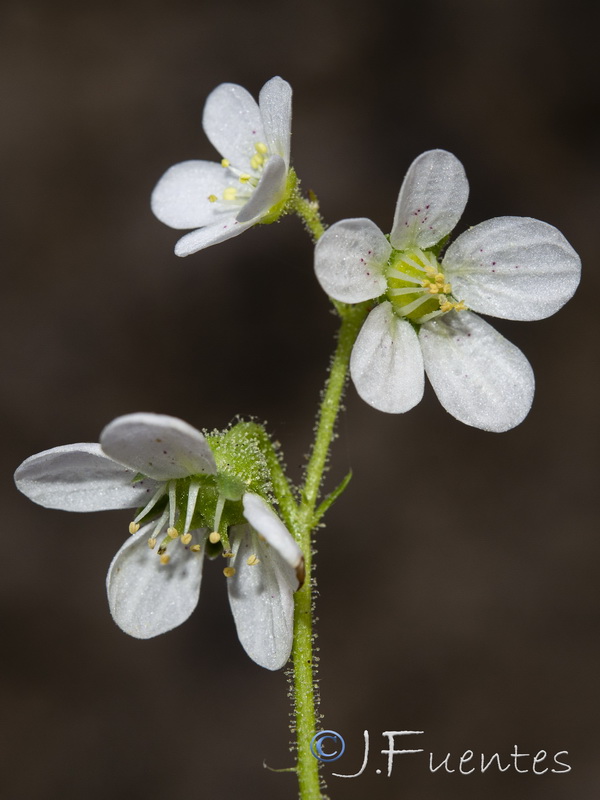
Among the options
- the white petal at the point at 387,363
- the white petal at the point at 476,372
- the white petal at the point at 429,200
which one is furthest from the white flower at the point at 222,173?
the white petal at the point at 476,372

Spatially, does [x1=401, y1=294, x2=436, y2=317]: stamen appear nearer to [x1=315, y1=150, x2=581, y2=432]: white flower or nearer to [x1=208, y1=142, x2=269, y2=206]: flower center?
[x1=315, y1=150, x2=581, y2=432]: white flower

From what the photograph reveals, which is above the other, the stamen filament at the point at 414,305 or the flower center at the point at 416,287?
the flower center at the point at 416,287

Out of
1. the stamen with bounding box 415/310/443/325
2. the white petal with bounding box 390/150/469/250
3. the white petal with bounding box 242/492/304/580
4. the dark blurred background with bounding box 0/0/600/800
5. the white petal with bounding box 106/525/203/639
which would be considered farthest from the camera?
the dark blurred background with bounding box 0/0/600/800

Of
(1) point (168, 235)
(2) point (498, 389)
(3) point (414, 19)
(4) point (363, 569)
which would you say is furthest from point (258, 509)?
(3) point (414, 19)

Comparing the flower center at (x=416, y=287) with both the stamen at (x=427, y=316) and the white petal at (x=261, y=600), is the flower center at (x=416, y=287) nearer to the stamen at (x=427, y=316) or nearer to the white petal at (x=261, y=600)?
the stamen at (x=427, y=316)

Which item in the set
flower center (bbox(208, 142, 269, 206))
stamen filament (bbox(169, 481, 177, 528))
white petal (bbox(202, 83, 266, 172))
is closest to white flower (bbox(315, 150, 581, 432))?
stamen filament (bbox(169, 481, 177, 528))

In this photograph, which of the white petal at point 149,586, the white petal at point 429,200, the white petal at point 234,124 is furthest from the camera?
the white petal at point 234,124
